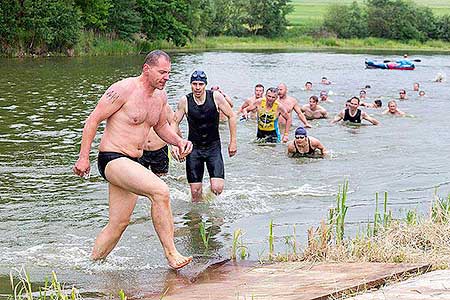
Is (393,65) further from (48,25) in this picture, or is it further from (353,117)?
(353,117)

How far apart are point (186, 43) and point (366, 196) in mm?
57464

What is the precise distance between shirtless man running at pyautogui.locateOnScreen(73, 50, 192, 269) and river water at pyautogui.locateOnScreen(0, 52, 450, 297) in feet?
1.62

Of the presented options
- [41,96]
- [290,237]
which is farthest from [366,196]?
[41,96]

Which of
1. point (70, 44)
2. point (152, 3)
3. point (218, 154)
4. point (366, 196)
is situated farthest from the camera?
point (152, 3)

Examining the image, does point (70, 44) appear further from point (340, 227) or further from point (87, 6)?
point (340, 227)

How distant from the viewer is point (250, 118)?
2166 centimetres

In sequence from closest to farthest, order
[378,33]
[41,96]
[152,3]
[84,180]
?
[84,180]
[41,96]
[152,3]
[378,33]

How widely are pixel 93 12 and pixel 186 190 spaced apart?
44.8 m

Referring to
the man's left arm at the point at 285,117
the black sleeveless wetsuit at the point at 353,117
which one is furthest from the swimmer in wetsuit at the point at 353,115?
the man's left arm at the point at 285,117

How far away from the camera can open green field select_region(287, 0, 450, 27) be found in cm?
9886

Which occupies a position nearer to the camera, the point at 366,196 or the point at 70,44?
the point at 366,196

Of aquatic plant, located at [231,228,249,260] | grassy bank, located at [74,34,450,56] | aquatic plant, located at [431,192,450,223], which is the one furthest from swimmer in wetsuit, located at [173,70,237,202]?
grassy bank, located at [74,34,450,56]

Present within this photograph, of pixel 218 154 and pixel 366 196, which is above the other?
pixel 218 154

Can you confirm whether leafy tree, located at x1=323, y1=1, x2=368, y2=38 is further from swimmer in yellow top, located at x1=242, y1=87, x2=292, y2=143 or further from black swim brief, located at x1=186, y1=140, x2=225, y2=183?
black swim brief, located at x1=186, y1=140, x2=225, y2=183
